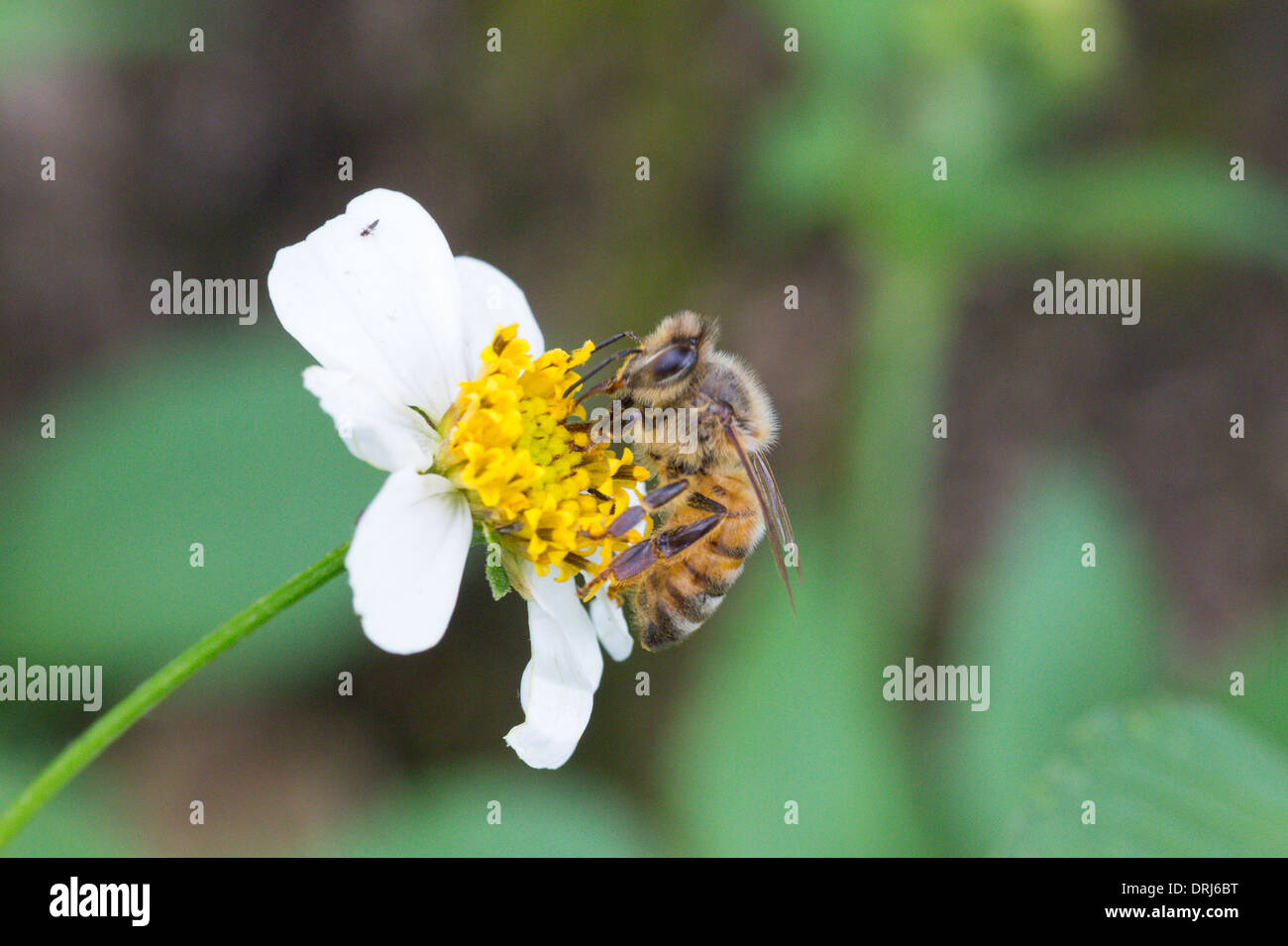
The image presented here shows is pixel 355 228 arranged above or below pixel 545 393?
above

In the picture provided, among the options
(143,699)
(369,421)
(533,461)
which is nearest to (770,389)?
(533,461)

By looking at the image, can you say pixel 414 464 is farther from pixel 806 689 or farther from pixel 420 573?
pixel 806 689

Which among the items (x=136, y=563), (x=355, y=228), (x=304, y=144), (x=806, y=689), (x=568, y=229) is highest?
(x=304, y=144)

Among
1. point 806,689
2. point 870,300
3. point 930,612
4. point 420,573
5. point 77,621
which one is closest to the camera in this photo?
point 420,573

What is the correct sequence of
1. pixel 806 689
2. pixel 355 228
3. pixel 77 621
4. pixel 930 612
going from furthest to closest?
pixel 930 612, pixel 806 689, pixel 77 621, pixel 355 228

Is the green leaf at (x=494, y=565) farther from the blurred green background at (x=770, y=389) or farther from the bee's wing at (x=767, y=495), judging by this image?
the blurred green background at (x=770, y=389)

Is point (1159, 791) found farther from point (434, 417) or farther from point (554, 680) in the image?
point (434, 417)

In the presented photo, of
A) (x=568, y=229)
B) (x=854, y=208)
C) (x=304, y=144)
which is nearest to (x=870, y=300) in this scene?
(x=854, y=208)
